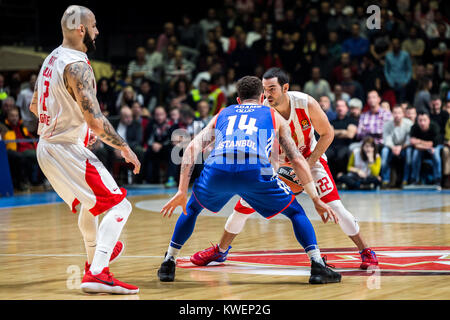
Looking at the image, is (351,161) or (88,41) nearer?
(88,41)

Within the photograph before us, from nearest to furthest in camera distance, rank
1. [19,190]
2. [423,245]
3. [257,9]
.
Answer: [423,245] < [19,190] < [257,9]

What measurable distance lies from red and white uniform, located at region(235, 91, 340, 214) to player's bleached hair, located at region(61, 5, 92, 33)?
190 centimetres

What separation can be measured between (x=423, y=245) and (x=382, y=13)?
11.1 meters

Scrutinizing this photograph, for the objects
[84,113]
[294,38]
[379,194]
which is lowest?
[379,194]

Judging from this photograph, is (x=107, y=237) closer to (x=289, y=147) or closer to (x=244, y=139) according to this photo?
(x=244, y=139)

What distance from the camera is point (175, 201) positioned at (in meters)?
5.55

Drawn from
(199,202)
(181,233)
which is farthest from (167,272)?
(199,202)

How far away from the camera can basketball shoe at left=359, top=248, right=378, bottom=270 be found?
6281 mm

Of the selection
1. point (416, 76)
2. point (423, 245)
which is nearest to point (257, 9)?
point (416, 76)

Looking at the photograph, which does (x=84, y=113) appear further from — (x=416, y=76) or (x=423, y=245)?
(x=416, y=76)

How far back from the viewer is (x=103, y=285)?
5203mm

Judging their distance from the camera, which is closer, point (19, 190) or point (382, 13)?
point (19, 190)

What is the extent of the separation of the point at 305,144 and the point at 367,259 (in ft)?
3.78

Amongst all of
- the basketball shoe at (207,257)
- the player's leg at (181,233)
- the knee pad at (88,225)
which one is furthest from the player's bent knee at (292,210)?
the knee pad at (88,225)
